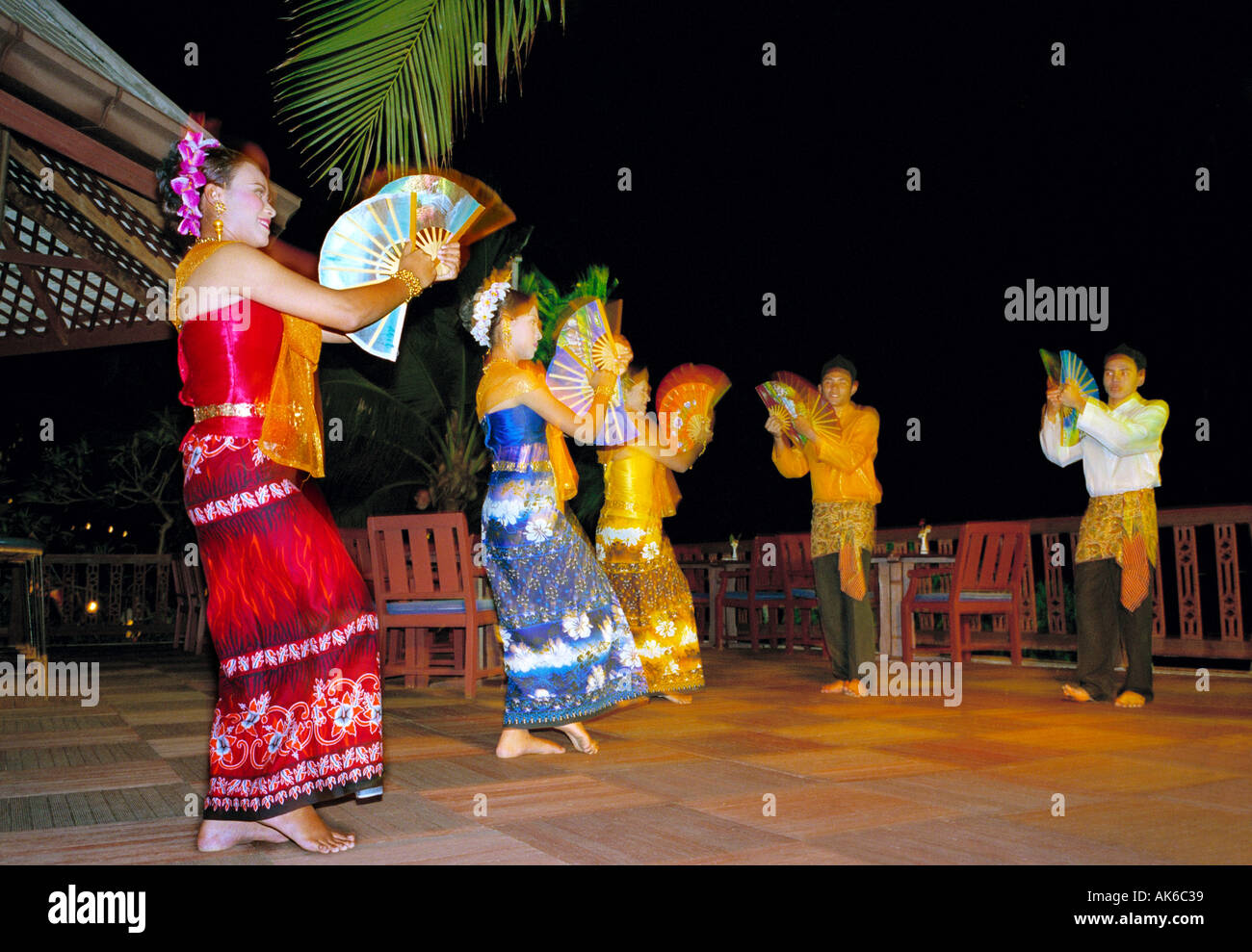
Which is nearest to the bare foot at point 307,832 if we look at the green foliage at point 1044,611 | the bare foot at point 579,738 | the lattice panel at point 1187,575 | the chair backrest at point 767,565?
the bare foot at point 579,738

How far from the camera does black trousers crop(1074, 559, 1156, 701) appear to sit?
17.2 ft

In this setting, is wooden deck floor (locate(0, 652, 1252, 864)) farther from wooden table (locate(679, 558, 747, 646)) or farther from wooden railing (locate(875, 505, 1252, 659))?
wooden table (locate(679, 558, 747, 646))

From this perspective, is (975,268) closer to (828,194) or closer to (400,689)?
(828,194)

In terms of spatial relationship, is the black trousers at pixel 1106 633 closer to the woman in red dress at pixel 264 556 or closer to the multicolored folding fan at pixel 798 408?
the multicolored folding fan at pixel 798 408

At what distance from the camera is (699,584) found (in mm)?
11828

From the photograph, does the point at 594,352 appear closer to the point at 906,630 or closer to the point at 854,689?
the point at 854,689

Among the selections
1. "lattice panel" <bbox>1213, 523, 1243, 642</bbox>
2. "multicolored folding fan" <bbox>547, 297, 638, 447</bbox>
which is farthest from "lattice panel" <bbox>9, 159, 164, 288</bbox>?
"lattice panel" <bbox>1213, 523, 1243, 642</bbox>

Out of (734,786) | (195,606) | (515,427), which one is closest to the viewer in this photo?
(734,786)

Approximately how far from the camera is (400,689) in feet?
22.1

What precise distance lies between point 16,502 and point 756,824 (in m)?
12.8

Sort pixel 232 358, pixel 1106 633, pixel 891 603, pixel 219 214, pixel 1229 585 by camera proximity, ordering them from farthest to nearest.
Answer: pixel 891 603
pixel 1229 585
pixel 1106 633
pixel 219 214
pixel 232 358

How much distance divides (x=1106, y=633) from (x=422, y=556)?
3.79 m

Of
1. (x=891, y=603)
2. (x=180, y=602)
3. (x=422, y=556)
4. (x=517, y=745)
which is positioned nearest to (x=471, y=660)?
(x=422, y=556)

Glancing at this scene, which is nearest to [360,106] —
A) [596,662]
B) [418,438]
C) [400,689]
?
[596,662]
